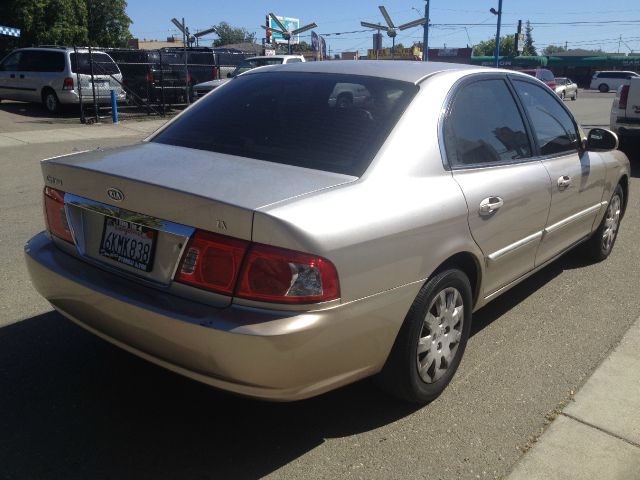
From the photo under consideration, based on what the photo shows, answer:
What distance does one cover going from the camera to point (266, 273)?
248 cm

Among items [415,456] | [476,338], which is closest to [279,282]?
[415,456]

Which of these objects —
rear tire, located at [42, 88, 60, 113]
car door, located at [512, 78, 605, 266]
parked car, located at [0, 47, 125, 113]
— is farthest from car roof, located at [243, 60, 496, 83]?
rear tire, located at [42, 88, 60, 113]

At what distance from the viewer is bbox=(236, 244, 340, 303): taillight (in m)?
2.47

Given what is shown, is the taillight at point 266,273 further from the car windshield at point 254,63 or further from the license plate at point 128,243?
the car windshield at point 254,63

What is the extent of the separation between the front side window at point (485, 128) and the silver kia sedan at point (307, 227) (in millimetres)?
12

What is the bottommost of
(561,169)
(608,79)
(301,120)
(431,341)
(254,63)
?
(431,341)

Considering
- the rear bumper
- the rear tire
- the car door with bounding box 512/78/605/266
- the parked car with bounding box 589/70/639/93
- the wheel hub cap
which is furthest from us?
the parked car with bounding box 589/70/639/93

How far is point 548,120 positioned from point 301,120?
2046 mm

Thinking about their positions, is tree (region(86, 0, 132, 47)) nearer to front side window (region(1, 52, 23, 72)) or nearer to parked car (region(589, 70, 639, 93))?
front side window (region(1, 52, 23, 72))

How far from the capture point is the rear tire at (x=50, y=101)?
17.7 meters

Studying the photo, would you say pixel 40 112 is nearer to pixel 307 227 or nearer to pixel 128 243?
pixel 128 243

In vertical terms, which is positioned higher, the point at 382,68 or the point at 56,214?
the point at 382,68

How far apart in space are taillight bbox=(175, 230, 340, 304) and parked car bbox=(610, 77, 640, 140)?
438 inches

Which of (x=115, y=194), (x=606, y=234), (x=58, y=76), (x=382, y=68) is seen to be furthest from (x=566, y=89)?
(x=115, y=194)
